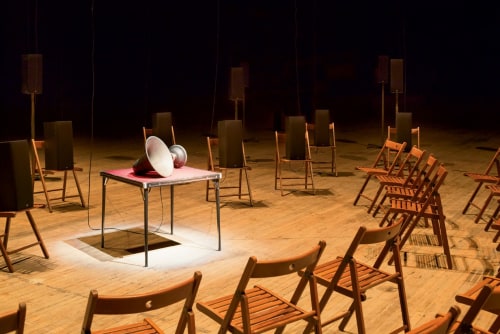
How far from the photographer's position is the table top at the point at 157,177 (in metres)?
5.00

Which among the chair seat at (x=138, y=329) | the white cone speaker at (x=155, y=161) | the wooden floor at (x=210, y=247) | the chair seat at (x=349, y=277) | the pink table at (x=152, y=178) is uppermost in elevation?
the white cone speaker at (x=155, y=161)

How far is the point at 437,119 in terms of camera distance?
54.9ft

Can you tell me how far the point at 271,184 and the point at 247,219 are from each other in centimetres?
199

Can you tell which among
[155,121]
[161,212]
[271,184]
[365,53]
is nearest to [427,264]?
[161,212]

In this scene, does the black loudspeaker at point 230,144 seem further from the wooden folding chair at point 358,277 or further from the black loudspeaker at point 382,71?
the black loudspeaker at point 382,71

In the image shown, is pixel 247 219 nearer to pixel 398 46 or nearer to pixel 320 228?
pixel 320 228

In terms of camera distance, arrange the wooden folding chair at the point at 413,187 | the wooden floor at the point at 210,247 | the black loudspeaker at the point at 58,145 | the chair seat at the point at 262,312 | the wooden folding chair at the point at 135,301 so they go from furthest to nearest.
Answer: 1. the black loudspeaker at the point at 58,145
2. the wooden folding chair at the point at 413,187
3. the wooden floor at the point at 210,247
4. the chair seat at the point at 262,312
5. the wooden folding chair at the point at 135,301

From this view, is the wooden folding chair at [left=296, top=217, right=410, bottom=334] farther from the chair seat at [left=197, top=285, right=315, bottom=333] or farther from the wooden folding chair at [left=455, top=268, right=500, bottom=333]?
the wooden folding chair at [left=455, top=268, right=500, bottom=333]

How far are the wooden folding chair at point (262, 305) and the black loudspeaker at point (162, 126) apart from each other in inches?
211

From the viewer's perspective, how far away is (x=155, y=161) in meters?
5.31

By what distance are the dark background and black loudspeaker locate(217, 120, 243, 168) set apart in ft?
20.5

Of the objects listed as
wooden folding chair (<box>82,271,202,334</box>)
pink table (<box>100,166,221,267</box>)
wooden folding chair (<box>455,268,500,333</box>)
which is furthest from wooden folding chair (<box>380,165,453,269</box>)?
wooden folding chair (<box>82,271,202,334</box>)

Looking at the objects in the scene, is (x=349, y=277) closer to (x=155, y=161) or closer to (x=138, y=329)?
(x=138, y=329)

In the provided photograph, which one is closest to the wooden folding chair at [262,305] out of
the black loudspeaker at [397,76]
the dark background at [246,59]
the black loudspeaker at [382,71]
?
the black loudspeaker at [397,76]
